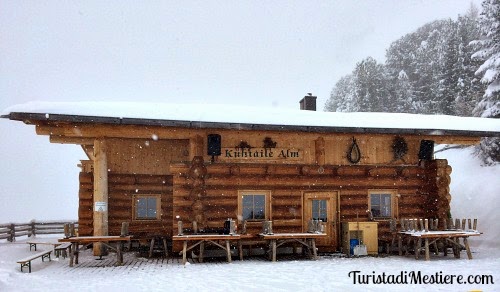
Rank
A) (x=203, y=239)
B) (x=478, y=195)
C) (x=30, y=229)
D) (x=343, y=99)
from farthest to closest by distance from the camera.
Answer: (x=343, y=99)
(x=30, y=229)
(x=478, y=195)
(x=203, y=239)

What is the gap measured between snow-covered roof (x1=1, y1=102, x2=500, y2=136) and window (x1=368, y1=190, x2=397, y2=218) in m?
2.13

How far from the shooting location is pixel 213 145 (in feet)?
46.7

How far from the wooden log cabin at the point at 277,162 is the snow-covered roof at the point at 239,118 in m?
0.03

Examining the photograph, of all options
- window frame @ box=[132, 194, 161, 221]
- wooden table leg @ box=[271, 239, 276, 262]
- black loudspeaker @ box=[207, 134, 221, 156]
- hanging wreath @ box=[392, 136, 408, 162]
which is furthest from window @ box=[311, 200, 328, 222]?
window frame @ box=[132, 194, 161, 221]

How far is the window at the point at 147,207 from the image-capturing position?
55.6 ft

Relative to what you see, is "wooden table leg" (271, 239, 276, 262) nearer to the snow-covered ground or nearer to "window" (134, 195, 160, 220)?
the snow-covered ground

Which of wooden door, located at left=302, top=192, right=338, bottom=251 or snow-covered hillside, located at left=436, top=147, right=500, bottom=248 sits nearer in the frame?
wooden door, located at left=302, top=192, right=338, bottom=251

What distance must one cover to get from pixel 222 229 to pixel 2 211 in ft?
305

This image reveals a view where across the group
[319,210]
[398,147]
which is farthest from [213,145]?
[398,147]

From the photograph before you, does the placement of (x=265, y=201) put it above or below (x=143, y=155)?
below

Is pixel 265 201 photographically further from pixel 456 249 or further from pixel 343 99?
pixel 343 99

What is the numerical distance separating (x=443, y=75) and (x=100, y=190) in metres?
30.0

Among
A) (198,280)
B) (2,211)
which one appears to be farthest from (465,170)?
(2,211)

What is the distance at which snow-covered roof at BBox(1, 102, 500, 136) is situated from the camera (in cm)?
1300
